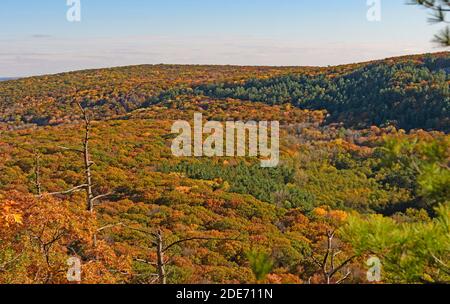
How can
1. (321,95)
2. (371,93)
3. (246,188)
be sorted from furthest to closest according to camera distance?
1. (321,95)
2. (371,93)
3. (246,188)

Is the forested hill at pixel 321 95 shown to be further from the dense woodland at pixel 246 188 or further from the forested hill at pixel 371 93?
the dense woodland at pixel 246 188

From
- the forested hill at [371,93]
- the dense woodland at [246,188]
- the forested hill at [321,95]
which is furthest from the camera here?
the forested hill at [321,95]

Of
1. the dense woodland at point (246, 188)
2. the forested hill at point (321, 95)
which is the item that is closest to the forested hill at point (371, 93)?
the forested hill at point (321, 95)

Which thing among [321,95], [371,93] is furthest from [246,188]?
[321,95]

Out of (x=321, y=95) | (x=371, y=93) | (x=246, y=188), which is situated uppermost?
(x=371, y=93)

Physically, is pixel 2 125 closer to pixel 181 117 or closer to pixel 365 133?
pixel 181 117

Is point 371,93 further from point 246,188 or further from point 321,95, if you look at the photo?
point 246,188

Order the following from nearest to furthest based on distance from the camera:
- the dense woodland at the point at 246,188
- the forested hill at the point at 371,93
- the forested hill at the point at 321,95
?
1. the dense woodland at the point at 246,188
2. the forested hill at the point at 371,93
3. the forested hill at the point at 321,95

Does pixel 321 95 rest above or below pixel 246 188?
above
